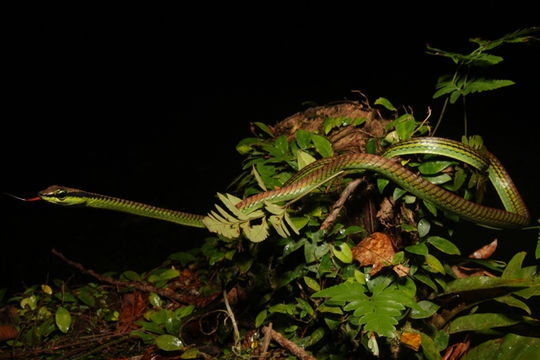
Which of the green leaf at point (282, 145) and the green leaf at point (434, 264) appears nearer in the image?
the green leaf at point (434, 264)

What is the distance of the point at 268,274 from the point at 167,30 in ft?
23.5

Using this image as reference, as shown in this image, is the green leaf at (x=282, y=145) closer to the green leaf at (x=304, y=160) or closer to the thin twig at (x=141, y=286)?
the green leaf at (x=304, y=160)

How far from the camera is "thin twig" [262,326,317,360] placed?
2048 millimetres

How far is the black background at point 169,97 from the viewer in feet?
15.4

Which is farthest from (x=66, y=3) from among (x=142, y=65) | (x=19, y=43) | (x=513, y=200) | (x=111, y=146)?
(x=513, y=200)

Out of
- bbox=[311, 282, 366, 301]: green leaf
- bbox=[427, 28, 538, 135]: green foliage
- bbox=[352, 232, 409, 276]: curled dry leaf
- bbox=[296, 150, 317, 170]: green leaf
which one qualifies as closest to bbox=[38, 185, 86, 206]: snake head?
bbox=[296, 150, 317, 170]: green leaf

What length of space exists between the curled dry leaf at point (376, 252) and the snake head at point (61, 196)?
92.8 inches

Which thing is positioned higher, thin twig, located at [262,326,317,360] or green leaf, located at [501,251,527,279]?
green leaf, located at [501,251,527,279]

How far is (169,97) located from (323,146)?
6819 mm

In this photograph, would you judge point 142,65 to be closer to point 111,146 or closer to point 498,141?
point 111,146

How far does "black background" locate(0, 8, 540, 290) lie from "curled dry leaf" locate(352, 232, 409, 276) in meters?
2.73

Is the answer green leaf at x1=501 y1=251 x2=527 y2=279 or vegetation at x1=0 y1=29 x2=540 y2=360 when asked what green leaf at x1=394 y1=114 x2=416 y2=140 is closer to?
vegetation at x1=0 y1=29 x2=540 y2=360

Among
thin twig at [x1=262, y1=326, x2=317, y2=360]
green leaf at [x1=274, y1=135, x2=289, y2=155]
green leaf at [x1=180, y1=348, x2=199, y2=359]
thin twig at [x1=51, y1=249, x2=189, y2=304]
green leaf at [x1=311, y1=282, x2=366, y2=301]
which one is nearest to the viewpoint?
green leaf at [x1=311, y1=282, x2=366, y2=301]

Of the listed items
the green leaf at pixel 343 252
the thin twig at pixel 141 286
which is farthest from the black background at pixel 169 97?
the green leaf at pixel 343 252
